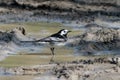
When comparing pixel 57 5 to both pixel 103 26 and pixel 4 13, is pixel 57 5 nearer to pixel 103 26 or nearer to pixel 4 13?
pixel 4 13

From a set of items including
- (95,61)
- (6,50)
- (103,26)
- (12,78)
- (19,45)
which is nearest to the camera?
(12,78)

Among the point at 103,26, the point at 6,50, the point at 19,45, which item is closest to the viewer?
the point at 6,50

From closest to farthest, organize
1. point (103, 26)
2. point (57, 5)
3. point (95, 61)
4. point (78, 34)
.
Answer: point (95, 61) < point (78, 34) < point (103, 26) < point (57, 5)

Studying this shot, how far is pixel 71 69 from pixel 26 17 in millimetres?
10190

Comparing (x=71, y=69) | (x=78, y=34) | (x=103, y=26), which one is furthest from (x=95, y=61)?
(x=103, y=26)

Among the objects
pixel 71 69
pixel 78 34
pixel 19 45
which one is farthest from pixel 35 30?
pixel 71 69

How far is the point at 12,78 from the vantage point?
11031mm

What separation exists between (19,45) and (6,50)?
100 cm

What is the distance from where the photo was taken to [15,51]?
14.6 meters

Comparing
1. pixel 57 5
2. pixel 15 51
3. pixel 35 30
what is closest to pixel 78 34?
pixel 35 30

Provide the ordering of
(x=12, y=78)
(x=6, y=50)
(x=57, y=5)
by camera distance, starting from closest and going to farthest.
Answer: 1. (x=12, y=78)
2. (x=6, y=50)
3. (x=57, y=5)

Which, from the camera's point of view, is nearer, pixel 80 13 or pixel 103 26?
pixel 103 26

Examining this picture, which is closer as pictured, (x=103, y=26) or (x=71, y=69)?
(x=71, y=69)

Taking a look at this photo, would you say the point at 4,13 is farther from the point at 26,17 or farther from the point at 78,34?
the point at 78,34
